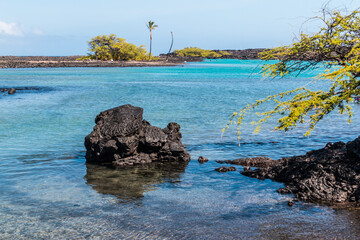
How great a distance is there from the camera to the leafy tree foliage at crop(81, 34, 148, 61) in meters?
125

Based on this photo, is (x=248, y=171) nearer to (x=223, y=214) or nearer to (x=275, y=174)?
(x=275, y=174)

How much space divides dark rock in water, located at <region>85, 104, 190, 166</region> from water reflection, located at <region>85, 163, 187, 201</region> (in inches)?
18.8

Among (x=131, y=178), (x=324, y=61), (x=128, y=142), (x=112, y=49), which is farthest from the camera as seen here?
(x=112, y=49)

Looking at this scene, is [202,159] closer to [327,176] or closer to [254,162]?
[254,162]

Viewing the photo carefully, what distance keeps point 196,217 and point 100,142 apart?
6.36m

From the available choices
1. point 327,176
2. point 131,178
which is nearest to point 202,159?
point 131,178

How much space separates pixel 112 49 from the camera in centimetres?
12812

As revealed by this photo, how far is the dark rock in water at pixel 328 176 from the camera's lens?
10047 mm

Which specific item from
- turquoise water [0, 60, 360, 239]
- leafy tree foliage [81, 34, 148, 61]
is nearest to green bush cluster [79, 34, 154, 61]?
leafy tree foliage [81, 34, 148, 61]

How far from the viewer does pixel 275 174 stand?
1223 centimetres

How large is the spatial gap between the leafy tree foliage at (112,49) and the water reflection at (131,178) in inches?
4533

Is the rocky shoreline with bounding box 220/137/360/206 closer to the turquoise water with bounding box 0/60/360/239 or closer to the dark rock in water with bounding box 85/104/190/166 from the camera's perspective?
the turquoise water with bounding box 0/60/360/239

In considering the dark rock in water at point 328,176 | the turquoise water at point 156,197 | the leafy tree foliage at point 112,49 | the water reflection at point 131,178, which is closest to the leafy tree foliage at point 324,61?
the turquoise water at point 156,197

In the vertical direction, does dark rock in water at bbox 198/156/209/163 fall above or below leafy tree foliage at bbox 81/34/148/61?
below
